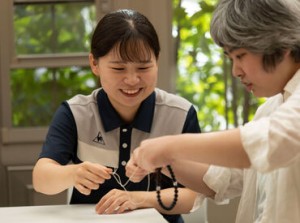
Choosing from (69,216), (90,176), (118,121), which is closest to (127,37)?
(118,121)

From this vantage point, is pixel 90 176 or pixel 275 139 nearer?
pixel 275 139

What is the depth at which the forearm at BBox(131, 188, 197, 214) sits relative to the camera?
1.78 meters

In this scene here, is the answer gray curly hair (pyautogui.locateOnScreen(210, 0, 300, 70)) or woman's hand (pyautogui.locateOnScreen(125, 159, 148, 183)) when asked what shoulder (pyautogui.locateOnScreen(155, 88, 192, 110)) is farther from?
gray curly hair (pyautogui.locateOnScreen(210, 0, 300, 70))

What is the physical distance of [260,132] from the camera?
4.01 feet

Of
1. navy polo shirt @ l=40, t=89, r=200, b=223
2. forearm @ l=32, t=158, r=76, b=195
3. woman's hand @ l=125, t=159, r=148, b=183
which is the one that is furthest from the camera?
navy polo shirt @ l=40, t=89, r=200, b=223

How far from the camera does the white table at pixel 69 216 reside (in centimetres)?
161

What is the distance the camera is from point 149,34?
6.14 ft

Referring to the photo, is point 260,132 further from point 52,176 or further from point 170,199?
point 52,176

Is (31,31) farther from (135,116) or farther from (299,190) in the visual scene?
(299,190)

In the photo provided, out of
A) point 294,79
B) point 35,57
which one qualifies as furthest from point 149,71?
point 35,57

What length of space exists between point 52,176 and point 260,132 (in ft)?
2.60

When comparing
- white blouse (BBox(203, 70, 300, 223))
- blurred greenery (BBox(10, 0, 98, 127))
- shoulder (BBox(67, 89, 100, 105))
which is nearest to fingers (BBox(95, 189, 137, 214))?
white blouse (BBox(203, 70, 300, 223))

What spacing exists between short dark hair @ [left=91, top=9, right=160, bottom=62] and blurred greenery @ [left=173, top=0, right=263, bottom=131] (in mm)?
1269

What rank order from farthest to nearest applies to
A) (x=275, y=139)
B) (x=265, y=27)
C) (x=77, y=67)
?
(x=77, y=67) < (x=265, y=27) < (x=275, y=139)
